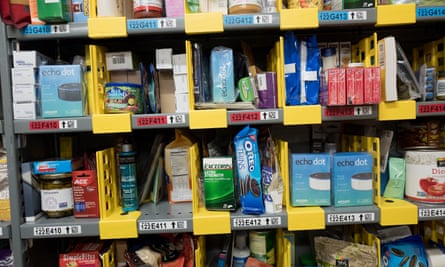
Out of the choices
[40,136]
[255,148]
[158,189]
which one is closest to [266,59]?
[255,148]

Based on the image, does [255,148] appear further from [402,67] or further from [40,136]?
[40,136]

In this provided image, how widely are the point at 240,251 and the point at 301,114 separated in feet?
2.15

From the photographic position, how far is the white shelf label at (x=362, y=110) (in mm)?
1031

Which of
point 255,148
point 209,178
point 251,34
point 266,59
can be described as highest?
point 251,34

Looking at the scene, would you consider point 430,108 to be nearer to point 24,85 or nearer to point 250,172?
point 250,172

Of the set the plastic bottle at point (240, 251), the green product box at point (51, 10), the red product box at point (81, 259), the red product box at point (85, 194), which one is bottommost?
the plastic bottle at point (240, 251)

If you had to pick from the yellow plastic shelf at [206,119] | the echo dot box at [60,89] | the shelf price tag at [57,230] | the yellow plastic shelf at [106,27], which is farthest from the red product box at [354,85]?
the shelf price tag at [57,230]

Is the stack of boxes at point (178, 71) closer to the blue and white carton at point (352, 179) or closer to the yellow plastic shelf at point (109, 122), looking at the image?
the yellow plastic shelf at point (109, 122)

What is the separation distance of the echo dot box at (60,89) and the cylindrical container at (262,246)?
0.92 m

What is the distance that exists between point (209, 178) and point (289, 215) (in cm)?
34

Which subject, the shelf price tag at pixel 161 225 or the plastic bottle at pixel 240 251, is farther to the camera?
the plastic bottle at pixel 240 251

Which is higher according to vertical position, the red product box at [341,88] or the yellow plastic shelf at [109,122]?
the red product box at [341,88]

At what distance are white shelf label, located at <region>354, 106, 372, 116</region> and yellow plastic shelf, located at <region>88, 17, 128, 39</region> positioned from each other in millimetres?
936

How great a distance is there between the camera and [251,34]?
132cm
